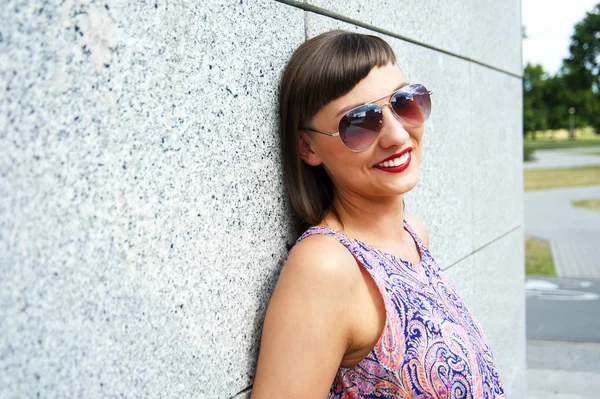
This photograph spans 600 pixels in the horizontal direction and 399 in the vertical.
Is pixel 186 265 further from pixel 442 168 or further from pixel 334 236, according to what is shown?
pixel 442 168

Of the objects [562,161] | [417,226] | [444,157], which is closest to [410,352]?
[417,226]

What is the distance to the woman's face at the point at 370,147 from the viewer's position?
1.73m

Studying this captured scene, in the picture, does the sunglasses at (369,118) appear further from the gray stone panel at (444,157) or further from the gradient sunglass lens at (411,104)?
the gray stone panel at (444,157)

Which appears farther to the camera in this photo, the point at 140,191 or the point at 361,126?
the point at 361,126

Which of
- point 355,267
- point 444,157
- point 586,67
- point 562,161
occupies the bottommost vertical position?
point 562,161

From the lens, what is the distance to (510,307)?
4.59m

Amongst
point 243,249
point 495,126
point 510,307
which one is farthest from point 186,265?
point 510,307

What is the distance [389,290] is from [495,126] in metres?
A: 2.92

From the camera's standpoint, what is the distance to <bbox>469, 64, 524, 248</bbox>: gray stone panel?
153 inches

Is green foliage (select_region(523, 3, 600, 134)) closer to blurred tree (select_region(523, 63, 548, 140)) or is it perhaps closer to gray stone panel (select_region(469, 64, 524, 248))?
blurred tree (select_region(523, 63, 548, 140))

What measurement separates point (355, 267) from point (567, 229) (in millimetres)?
13319

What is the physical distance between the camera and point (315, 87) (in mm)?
1723

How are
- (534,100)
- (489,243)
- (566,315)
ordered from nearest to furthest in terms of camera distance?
(489,243) < (566,315) < (534,100)

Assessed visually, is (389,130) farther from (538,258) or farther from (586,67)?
(586,67)
